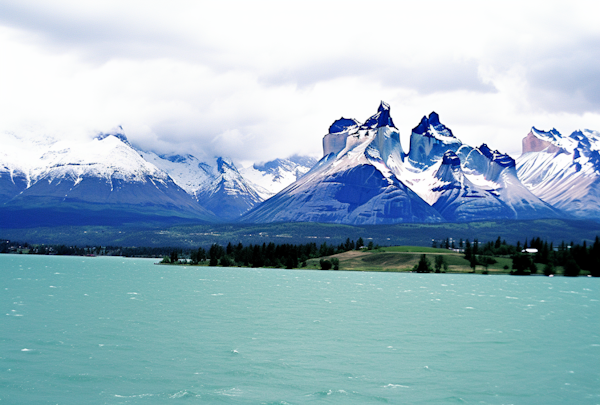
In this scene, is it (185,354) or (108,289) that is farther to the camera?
(108,289)

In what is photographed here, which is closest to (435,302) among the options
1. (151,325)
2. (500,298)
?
(500,298)

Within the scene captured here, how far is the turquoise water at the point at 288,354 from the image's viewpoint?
4444 cm

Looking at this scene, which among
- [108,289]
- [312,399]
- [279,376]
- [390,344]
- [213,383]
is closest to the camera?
[312,399]

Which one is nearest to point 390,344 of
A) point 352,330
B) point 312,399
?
point 352,330

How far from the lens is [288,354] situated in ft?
→ 192

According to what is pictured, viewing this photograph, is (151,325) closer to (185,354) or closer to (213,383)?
(185,354)

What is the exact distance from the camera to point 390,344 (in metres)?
65.9

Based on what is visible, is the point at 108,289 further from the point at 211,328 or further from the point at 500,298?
the point at 500,298

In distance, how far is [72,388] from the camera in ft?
145

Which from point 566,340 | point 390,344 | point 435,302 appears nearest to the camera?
point 390,344

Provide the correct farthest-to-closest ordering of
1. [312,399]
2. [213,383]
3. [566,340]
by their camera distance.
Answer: [566,340], [213,383], [312,399]

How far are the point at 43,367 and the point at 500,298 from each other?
4206 inches

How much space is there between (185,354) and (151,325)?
19.3 meters

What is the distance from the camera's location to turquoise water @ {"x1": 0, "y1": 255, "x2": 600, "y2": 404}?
44438 millimetres
